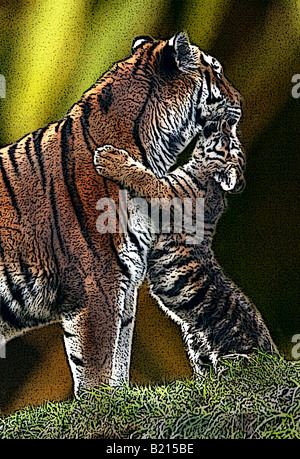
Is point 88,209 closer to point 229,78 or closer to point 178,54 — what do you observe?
point 178,54

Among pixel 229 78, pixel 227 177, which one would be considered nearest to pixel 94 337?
pixel 227 177

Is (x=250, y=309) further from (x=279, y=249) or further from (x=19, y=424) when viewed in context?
(x=19, y=424)

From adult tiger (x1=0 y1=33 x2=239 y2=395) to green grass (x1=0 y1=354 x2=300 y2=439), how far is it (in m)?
0.25

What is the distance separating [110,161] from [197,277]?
72 centimetres

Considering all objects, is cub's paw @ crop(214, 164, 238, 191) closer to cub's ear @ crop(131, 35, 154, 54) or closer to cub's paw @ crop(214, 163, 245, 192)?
cub's paw @ crop(214, 163, 245, 192)

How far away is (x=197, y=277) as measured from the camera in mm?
3988

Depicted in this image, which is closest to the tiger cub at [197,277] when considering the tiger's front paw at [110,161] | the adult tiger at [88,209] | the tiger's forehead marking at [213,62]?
the tiger's front paw at [110,161]

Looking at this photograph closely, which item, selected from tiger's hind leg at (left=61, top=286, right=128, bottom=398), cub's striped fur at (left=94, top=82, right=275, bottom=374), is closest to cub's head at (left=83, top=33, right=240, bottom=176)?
cub's striped fur at (left=94, top=82, right=275, bottom=374)

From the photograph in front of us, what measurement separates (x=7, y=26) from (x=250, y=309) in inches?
83.8

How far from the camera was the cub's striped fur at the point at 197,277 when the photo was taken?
3863 mm

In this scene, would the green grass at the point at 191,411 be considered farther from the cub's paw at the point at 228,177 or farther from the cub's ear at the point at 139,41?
the cub's ear at the point at 139,41

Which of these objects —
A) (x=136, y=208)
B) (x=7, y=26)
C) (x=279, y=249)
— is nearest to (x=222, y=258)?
(x=279, y=249)

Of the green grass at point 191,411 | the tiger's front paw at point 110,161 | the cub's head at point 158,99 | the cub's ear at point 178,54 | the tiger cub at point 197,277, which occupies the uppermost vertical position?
the cub's ear at point 178,54

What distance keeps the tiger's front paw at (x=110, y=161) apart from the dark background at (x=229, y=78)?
724mm
